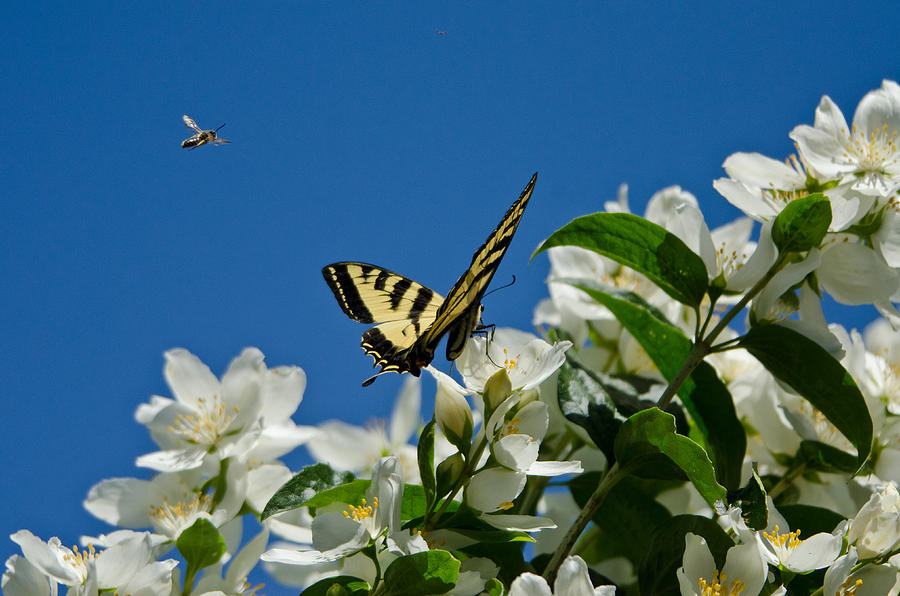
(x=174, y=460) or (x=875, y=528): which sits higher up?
(x=174, y=460)

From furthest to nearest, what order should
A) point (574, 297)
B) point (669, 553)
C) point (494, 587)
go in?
point (574, 297) → point (669, 553) → point (494, 587)

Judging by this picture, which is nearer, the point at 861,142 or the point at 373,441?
the point at 861,142

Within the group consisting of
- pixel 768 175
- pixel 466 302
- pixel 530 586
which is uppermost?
pixel 768 175

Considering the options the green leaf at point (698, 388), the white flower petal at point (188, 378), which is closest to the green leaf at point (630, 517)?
the green leaf at point (698, 388)

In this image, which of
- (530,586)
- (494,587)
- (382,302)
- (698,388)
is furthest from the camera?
(382,302)

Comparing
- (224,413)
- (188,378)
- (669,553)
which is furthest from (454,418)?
Result: (188,378)

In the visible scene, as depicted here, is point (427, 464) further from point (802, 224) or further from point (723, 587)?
point (802, 224)

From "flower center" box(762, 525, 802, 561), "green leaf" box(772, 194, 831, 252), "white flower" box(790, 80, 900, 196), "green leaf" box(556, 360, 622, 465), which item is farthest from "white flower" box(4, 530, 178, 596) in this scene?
"white flower" box(790, 80, 900, 196)
